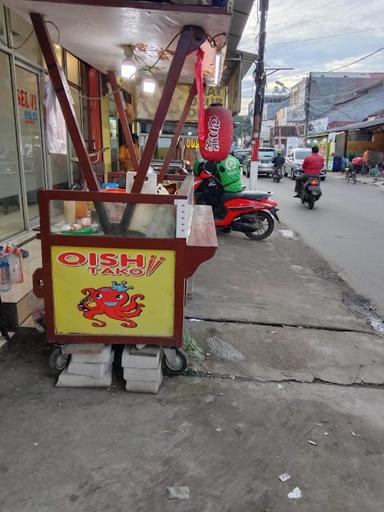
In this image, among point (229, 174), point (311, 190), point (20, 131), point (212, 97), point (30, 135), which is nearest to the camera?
point (20, 131)

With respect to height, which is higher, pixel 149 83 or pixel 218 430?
pixel 149 83

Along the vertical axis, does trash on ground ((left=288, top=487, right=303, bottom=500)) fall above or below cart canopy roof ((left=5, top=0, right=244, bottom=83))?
below

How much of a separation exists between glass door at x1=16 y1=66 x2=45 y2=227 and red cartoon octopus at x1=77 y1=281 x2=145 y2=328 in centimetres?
418

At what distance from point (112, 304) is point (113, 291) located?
0.32 ft

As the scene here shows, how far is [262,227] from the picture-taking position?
9.00 metres

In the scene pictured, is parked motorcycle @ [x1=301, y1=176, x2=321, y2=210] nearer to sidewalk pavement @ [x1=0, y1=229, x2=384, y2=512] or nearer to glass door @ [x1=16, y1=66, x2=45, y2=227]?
glass door @ [x1=16, y1=66, x2=45, y2=227]

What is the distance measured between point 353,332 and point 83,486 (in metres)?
3.13

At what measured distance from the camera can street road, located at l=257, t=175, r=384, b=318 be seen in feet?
21.3

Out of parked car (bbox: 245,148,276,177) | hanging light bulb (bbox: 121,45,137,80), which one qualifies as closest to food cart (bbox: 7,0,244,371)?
hanging light bulb (bbox: 121,45,137,80)

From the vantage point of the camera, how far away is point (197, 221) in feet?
13.2

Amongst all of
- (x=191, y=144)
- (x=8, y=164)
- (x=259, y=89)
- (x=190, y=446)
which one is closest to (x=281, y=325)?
(x=190, y=446)

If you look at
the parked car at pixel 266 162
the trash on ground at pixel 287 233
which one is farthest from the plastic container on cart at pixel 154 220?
the parked car at pixel 266 162

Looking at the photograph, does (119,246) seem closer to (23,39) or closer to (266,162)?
(23,39)

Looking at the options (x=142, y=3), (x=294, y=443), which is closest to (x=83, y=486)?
(x=294, y=443)
